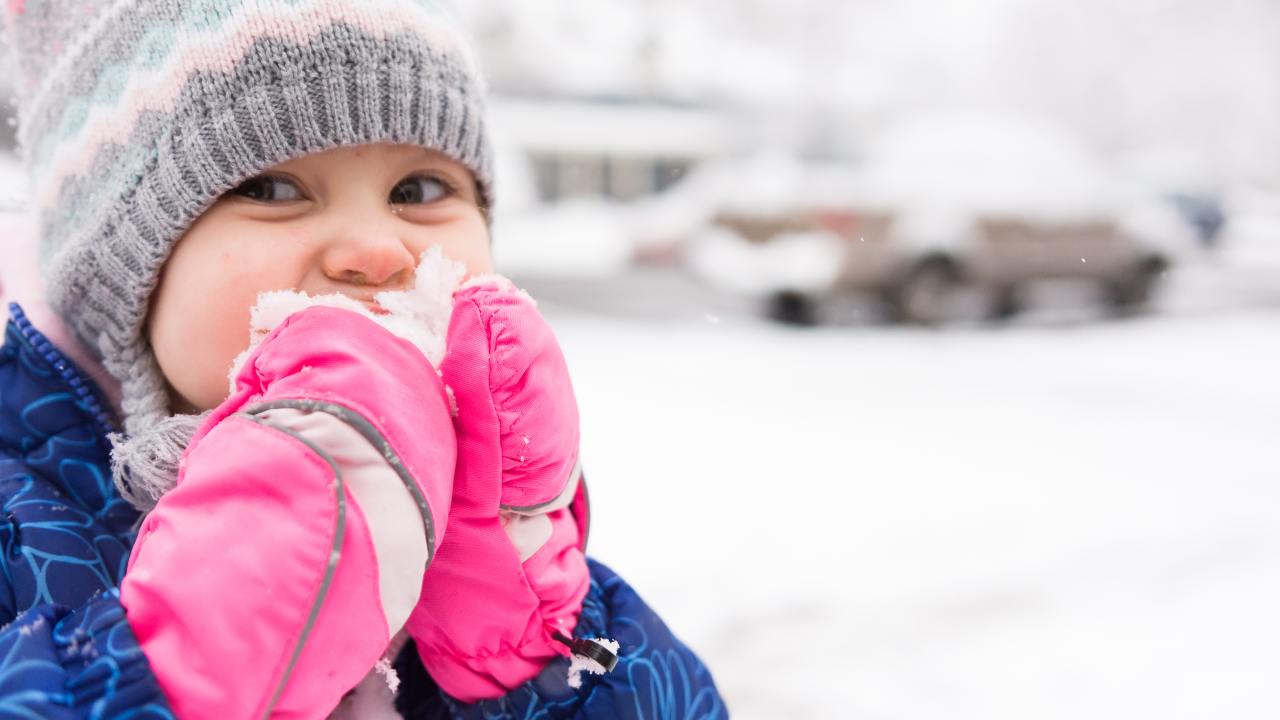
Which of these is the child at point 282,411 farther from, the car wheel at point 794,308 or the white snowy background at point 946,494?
the car wheel at point 794,308

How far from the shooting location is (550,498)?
0.84 m

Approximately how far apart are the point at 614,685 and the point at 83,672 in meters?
0.49

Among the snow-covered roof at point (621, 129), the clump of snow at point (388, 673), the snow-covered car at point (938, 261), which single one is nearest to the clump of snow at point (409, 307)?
the clump of snow at point (388, 673)

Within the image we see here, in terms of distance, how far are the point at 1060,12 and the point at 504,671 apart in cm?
1655

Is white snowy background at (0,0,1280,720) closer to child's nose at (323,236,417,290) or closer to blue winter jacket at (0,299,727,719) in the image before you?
child's nose at (323,236,417,290)

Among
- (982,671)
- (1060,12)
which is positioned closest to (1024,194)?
(982,671)

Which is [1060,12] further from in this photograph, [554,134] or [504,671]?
[504,671]

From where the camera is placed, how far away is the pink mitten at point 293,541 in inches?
23.0

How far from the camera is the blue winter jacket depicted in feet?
2.75

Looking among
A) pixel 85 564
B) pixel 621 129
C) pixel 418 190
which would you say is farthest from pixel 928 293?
pixel 621 129

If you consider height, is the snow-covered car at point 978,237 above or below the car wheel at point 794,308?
above

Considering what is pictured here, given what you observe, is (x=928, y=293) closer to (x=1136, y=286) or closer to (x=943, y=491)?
(x=1136, y=286)

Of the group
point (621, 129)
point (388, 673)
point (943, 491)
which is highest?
point (621, 129)

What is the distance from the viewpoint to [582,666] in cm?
92
